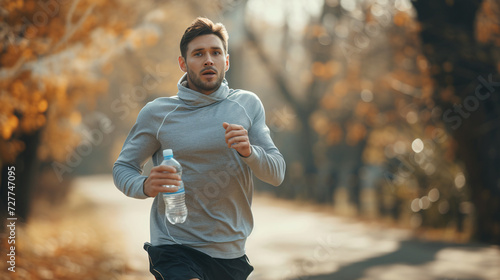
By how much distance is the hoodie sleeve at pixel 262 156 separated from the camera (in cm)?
315

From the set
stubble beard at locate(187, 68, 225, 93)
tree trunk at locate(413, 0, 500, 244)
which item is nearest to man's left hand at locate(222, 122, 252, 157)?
stubble beard at locate(187, 68, 225, 93)

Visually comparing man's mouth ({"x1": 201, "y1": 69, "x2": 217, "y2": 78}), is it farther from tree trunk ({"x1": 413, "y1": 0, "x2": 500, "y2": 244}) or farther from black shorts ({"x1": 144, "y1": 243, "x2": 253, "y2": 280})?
tree trunk ({"x1": 413, "y1": 0, "x2": 500, "y2": 244})

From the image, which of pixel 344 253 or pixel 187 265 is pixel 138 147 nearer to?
pixel 187 265

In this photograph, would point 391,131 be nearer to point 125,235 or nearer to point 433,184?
point 433,184

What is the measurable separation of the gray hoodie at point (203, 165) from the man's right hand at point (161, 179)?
146mm

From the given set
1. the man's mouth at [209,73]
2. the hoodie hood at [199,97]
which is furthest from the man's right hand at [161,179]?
the man's mouth at [209,73]

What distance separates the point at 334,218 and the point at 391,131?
4031mm

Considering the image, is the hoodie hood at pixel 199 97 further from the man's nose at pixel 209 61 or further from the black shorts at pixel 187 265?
the black shorts at pixel 187 265

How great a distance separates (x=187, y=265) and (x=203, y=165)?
1.71ft

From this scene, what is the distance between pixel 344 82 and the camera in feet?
58.9

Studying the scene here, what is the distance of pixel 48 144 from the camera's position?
49.0 ft

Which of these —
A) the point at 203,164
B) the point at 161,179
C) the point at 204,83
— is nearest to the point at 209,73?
the point at 204,83

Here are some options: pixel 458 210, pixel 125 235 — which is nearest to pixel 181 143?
pixel 458 210

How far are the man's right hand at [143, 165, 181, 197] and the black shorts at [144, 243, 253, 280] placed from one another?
0.37 m
